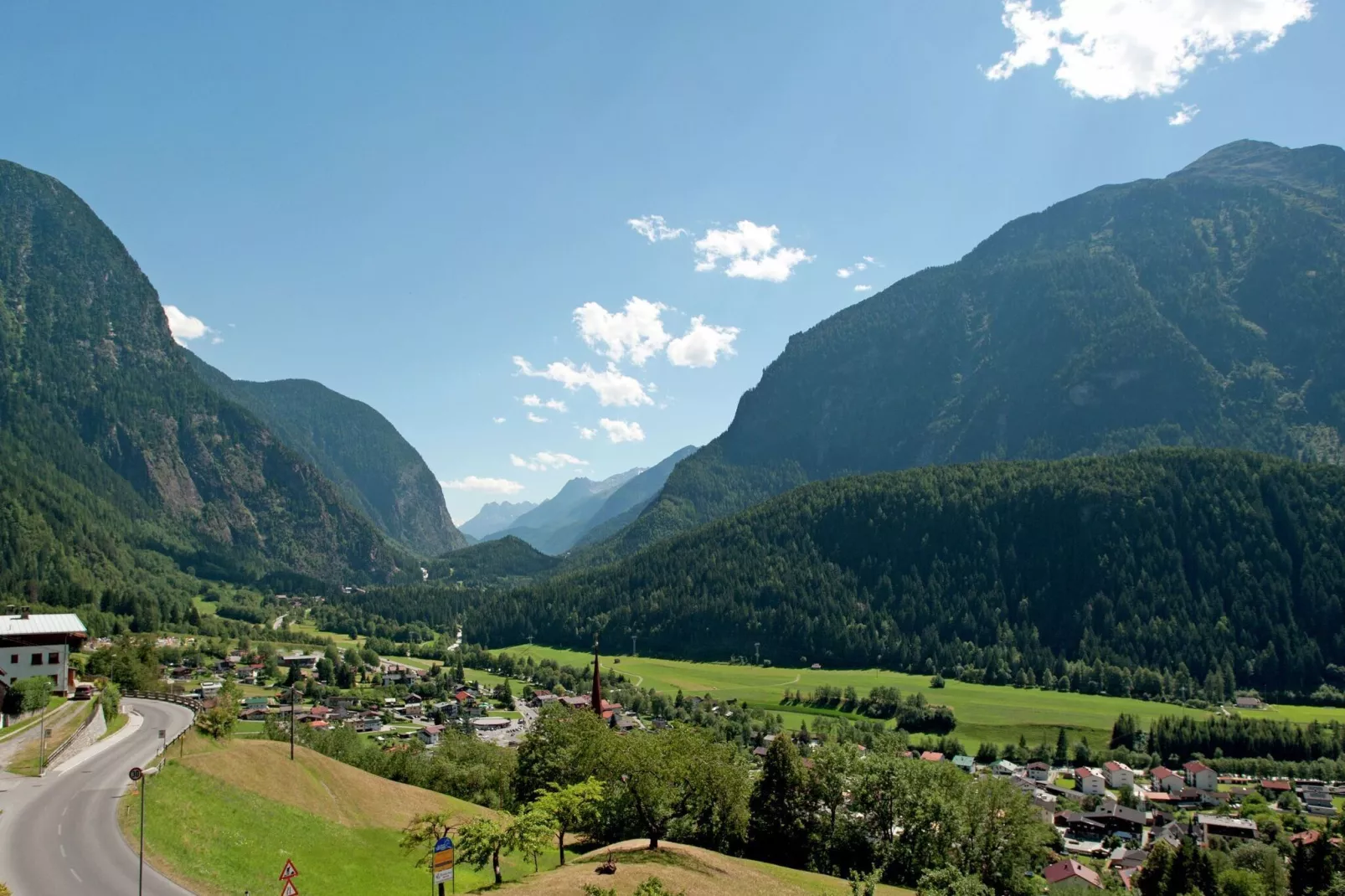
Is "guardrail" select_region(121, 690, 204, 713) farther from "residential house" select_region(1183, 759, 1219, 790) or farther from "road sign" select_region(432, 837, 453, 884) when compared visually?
"residential house" select_region(1183, 759, 1219, 790)

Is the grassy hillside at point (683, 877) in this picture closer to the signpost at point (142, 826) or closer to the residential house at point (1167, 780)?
the signpost at point (142, 826)

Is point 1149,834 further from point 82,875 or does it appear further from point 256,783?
point 82,875

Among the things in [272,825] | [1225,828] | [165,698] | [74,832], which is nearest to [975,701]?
[1225,828]

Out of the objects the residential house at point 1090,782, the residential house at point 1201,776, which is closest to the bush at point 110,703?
the residential house at point 1090,782

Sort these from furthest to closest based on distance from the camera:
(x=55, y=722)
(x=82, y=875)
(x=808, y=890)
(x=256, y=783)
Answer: (x=55, y=722), (x=256, y=783), (x=808, y=890), (x=82, y=875)

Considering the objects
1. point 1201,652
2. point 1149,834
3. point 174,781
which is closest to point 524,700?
point 1149,834

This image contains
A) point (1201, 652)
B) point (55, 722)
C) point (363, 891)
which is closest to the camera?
point (363, 891)

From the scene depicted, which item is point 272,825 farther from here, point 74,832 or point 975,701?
point 975,701
